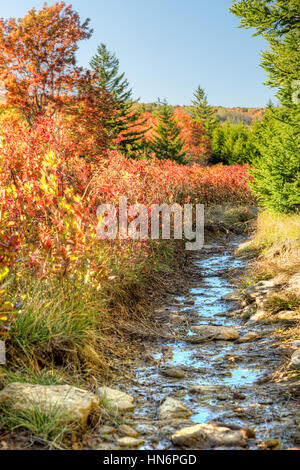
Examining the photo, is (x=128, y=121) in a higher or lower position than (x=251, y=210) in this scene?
higher

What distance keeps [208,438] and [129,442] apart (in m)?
0.44

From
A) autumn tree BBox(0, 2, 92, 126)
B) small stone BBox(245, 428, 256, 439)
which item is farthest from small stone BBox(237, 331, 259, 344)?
autumn tree BBox(0, 2, 92, 126)

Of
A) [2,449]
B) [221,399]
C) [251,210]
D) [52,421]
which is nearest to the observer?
[2,449]

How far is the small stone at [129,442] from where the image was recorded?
7.20 feet

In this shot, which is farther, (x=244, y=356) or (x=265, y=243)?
(x=265, y=243)

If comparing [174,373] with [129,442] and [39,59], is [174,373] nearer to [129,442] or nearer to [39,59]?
[129,442]

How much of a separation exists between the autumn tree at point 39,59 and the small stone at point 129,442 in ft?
32.1

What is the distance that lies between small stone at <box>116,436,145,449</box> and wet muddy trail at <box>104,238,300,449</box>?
2 cm

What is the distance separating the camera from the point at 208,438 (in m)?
2.23

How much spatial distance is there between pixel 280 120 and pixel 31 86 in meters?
6.61

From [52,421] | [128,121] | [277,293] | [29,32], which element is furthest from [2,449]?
[128,121]

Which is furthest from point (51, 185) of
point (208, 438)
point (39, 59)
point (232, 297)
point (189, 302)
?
point (39, 59)

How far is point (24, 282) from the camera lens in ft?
11.6

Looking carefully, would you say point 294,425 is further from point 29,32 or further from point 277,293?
point 29,32
